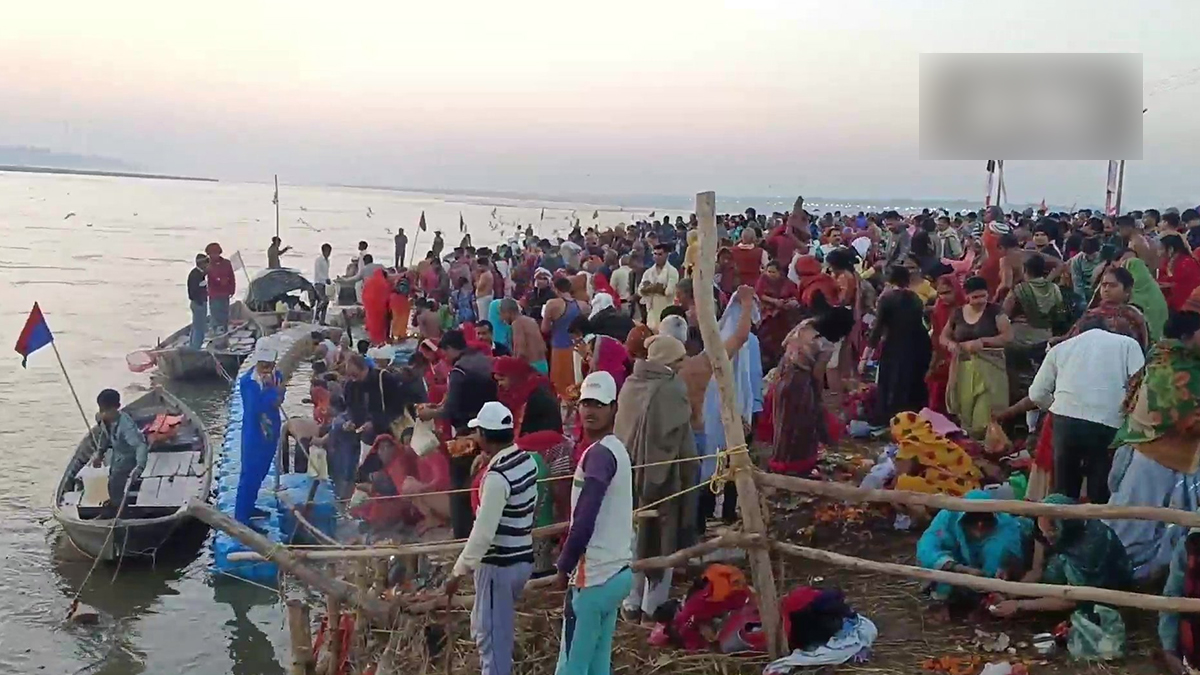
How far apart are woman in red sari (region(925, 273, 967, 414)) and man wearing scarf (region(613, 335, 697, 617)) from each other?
3502 mm

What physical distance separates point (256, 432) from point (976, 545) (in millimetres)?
6587

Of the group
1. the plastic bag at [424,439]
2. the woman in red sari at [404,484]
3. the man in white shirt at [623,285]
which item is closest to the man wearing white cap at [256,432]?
the woman in red sari at [404,484]

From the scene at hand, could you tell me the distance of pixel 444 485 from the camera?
27.0 ft

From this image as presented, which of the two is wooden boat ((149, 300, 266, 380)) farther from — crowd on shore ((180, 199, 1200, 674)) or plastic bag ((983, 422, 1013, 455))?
plastic bag ((983, 422, 1013, 455))

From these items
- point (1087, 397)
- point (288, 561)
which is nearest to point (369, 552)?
point (288, 561)

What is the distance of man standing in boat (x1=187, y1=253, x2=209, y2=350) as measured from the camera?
59.4 feet

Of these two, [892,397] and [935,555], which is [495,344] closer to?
[892,397]

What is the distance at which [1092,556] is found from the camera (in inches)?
204

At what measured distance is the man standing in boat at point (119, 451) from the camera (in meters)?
9.81

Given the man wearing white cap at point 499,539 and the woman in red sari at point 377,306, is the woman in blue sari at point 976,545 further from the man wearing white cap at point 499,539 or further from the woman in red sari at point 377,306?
the woman in red sari at point 377,306

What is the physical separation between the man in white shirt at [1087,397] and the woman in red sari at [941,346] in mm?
2404

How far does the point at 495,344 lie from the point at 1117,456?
274 inches

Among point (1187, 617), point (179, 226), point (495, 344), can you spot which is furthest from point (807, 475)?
point (179, 226)

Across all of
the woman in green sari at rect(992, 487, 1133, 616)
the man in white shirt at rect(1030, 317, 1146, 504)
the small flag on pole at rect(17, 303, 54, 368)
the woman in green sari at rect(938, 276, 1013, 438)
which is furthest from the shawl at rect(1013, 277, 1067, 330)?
the small flag on pole at rect(17, 303, 54, 368)
